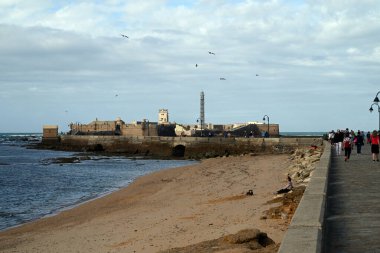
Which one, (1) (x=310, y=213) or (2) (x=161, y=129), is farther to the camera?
(2) (x=161, y=129)

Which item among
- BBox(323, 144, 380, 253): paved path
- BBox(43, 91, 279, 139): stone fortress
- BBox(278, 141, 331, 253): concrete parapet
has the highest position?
BBox(43, 91, 279, 139): stone fortress

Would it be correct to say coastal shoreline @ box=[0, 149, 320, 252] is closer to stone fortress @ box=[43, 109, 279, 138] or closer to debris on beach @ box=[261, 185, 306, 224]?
debris on beach @ box=[261, 185, 306, 224]

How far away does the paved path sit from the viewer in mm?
5742

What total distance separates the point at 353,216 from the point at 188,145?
5081cm

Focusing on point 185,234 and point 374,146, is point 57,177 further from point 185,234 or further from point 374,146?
point 185,234

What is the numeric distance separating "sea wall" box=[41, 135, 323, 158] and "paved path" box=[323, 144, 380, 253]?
116 feet

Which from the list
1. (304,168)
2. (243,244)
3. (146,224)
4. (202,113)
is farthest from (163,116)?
(243,244)

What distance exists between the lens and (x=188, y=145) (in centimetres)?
5822

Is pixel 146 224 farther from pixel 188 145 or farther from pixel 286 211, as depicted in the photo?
pixel 188 145

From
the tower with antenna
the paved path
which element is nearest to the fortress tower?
the tower with antenna

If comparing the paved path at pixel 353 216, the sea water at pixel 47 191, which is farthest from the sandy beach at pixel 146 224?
the sea water at pixel 47 191

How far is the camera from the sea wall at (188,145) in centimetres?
5097

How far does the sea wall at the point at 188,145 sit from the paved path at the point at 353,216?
35427 mm

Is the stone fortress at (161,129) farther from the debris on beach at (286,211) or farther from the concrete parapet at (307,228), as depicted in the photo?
the concrete parapet at (307,228)
